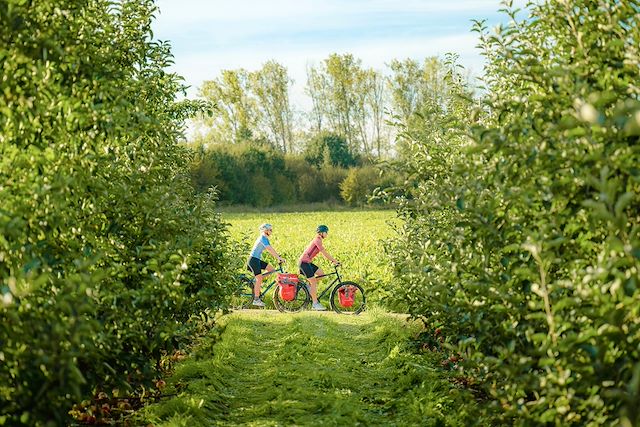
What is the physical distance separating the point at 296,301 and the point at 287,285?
901mm

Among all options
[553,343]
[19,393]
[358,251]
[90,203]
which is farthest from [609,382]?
[358,251]

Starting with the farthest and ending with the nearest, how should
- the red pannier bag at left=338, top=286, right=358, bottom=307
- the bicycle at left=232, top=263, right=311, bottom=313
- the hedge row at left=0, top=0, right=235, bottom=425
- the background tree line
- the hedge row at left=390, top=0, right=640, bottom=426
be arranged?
the background tree line → the bicycle at left=232, top=263, right=311, bottom=313 → the red pannier bag at left=338, top=286, right=358, bottom=307 → the hedge row at left=0, top=0, right=235, bottom=425 → the hedge row at left=390, top=0, right=640, bottom=426

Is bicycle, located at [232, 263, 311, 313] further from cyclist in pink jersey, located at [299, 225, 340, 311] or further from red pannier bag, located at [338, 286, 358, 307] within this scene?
red pannier bag, located at [338, 286, 358, 307]

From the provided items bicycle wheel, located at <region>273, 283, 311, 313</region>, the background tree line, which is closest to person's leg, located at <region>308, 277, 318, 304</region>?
bicycle wheel, located at <region>273, 283, 311, 313</region>

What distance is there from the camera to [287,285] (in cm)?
1639

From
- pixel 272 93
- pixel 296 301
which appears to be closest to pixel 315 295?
pixel 296 301

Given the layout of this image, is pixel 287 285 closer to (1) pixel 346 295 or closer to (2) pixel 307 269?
(2) pixel 307 269

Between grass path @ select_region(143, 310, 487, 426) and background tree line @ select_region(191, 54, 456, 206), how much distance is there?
46.6 m

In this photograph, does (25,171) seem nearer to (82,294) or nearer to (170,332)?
(82,294)

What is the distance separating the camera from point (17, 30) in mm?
5527

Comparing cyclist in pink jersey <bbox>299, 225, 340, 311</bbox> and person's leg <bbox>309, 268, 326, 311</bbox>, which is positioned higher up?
cyclist in pink jersey <bbox>299, 225, 340, 311</bbox>

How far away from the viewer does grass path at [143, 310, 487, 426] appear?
25.5ft

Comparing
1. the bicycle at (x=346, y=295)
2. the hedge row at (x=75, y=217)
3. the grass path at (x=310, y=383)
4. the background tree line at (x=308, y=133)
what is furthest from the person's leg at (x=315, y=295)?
the background tree line at (x=308, y=133)

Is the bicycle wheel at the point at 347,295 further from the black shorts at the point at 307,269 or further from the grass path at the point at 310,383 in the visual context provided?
the grass path at the point at 310,383
